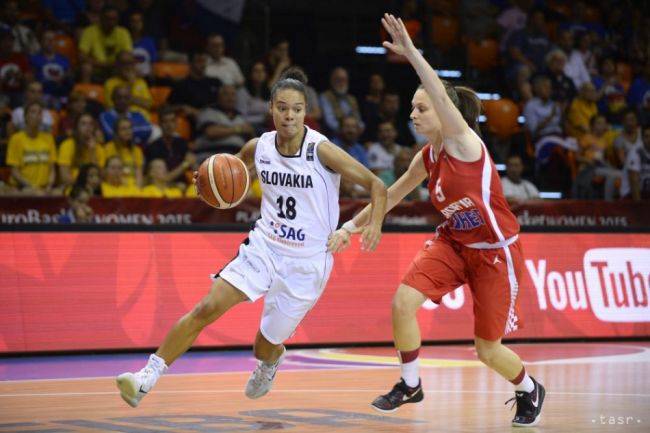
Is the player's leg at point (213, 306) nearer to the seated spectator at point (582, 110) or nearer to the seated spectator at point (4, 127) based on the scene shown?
the seated spectator at point (4, 127)

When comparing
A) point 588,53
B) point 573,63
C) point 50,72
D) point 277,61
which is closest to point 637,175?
point 573,63

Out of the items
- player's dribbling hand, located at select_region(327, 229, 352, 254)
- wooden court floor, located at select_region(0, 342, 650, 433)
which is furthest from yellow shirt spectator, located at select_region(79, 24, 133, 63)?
player's dribbling hand, located at select_region(327, 229, 352, 254)

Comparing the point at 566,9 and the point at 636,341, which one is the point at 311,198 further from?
the point at 566,9

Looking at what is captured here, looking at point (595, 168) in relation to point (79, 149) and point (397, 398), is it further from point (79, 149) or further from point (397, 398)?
point (397, 398)

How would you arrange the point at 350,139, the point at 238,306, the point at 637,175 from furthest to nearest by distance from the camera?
the point at 637,175, the point at 350,139, the point at 238,306

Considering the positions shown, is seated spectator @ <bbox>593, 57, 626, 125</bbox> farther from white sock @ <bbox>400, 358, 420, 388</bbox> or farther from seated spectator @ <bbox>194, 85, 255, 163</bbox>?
white sock @ <bbox>400, 358, 420, 388</bbox>

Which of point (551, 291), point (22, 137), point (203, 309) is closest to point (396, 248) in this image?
point (551, 291)

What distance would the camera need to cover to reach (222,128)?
14.2 m

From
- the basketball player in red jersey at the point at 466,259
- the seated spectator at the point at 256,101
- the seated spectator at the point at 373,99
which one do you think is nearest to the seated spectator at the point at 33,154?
the seated spectator at the point at 256,101

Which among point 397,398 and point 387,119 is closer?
point 397,398

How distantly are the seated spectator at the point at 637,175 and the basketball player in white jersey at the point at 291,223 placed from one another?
9.80m

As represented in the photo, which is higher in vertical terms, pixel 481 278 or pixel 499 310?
pixel 481 278

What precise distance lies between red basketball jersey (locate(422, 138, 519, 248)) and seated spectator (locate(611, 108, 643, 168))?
996cm

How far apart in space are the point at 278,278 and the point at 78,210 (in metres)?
5.63
